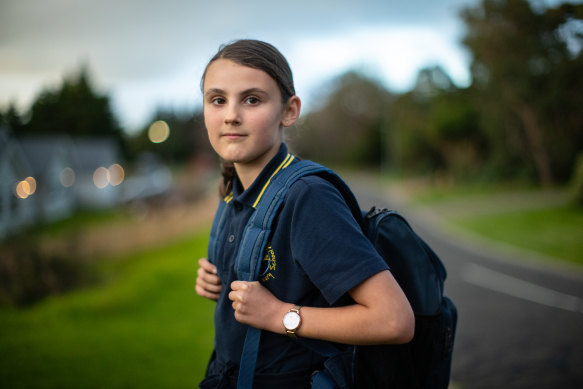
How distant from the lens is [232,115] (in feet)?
4.73

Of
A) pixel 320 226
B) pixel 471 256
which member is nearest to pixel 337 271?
pixel 320 226

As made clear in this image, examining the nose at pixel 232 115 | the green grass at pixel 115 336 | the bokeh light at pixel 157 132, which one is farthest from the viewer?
the bokeh light at pixel 157 132

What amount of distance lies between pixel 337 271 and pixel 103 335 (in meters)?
5.48

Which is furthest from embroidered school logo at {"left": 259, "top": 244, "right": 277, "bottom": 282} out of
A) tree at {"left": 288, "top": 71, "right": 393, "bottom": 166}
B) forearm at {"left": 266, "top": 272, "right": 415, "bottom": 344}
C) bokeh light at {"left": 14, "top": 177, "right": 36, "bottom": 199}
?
tree at {"left": 288, "top": 71, "right": 393, "bottom": 166}

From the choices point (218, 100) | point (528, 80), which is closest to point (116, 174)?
point (528, 80)

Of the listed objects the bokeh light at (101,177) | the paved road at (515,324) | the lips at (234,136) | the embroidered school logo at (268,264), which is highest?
the lips at (234,136)

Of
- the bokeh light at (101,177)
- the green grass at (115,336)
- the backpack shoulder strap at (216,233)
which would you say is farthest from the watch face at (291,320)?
the bokeh light at (101,177)

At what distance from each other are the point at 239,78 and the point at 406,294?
96 cm

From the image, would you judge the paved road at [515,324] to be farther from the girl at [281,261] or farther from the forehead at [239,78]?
the forehead at [239,78]

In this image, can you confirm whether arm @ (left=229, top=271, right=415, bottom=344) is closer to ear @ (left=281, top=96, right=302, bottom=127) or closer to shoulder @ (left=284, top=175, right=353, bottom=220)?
shoulder @ (left=284, top=175, right=353, bottom=220)

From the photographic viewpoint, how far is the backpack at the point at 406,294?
4.39ft

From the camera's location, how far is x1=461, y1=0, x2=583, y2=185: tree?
67.4ft

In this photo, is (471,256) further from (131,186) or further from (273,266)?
(131,186)

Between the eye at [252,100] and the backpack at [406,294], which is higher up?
the eye at [252,100]
